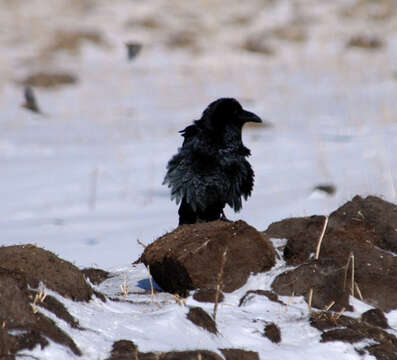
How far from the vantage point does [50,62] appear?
25.1 meters

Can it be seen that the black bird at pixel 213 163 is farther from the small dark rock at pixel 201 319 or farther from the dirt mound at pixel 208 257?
the small dark rock at pixel 201 319

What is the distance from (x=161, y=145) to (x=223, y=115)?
305 inches

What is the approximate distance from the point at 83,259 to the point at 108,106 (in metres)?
11.7

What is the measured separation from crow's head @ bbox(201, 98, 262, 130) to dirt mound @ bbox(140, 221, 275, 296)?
46.8 inches

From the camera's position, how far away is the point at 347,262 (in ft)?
13.2

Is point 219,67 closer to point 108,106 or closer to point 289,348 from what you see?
point 108,106

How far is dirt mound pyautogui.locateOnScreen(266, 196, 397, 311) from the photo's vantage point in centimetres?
392

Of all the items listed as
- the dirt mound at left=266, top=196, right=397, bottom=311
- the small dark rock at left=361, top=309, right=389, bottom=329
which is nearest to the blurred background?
the dirt mound at left=266, top=196, right=397, bottom=311

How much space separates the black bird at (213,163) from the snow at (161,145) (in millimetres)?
726

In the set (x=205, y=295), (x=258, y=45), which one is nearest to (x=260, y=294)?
(x=205, y=295)

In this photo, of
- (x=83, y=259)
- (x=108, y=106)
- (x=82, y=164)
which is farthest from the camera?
(x=108, y=106)

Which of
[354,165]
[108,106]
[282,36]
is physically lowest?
[354,165]

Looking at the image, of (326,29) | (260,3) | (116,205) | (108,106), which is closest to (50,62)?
(108,106)

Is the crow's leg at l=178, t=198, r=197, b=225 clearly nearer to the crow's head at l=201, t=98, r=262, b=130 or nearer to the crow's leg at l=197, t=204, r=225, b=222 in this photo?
the crow's leg at l=197, t=204, r=225, b=222
